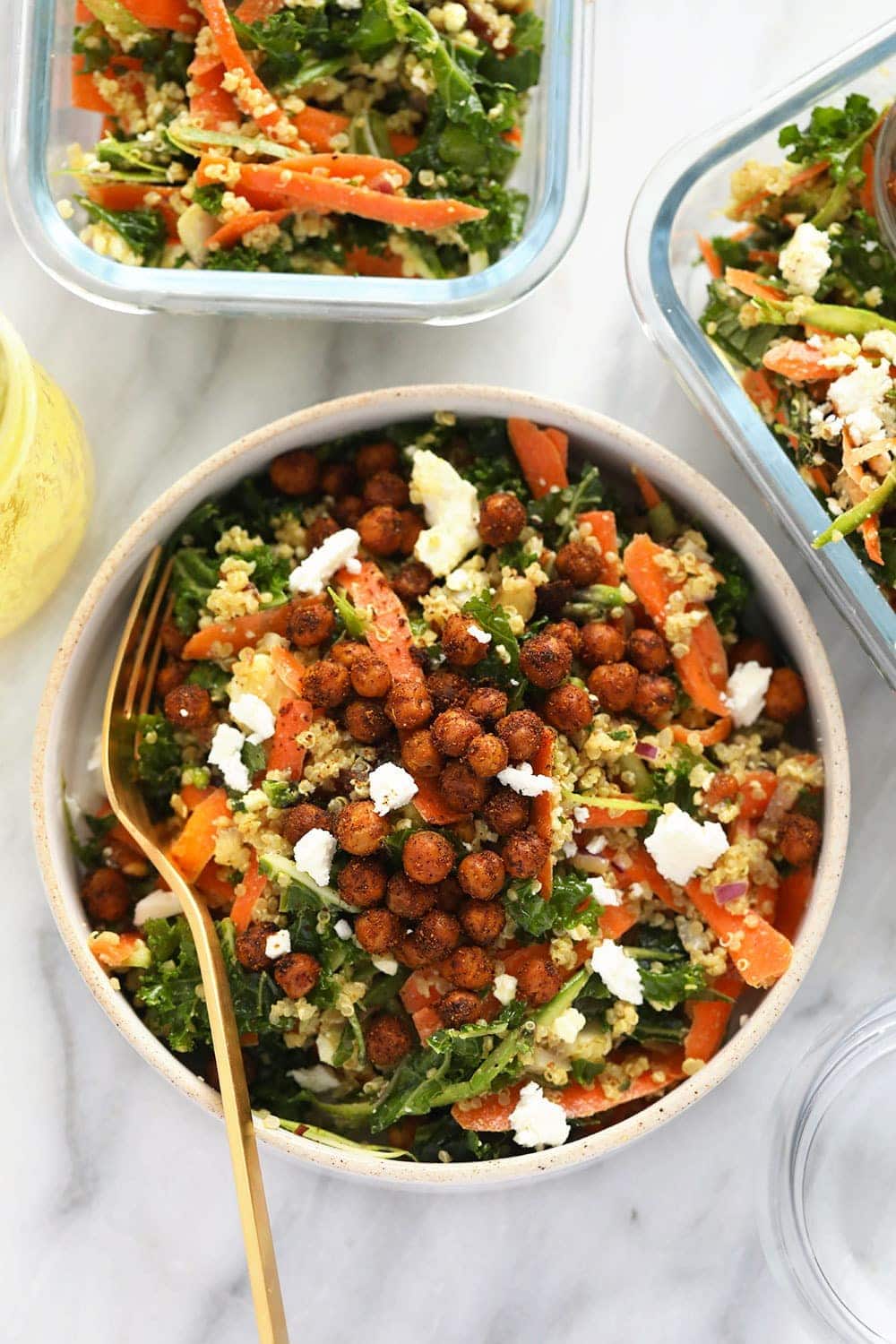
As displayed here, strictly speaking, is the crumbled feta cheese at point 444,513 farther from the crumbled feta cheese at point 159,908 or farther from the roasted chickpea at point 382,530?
the crumbled feta cheese at point 159,908

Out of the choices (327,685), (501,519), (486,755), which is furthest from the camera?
(501,519)

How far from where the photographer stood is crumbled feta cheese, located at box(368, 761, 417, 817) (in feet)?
4.94

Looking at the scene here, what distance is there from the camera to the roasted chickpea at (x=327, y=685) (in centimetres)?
157

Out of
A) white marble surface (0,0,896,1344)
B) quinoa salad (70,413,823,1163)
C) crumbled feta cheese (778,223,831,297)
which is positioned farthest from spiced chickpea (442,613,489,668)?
crumbled feta cheese (778,223,831,297)

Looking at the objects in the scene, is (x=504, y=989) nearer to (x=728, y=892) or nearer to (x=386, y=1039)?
(x=386, y=1039)

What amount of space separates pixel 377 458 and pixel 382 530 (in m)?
0.12

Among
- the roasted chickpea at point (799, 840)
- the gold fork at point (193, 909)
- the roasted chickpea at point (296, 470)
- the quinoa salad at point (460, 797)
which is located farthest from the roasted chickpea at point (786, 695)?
the gold fork at point (193, 909)

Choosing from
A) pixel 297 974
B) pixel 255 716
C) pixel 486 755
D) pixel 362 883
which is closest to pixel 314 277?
pixel 255 716

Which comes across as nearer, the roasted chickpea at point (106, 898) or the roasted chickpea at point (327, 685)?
the roasted chickpea at point (327, 685)

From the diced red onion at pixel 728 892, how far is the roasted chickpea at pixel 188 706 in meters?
0.70

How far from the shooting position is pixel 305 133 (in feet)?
5.68

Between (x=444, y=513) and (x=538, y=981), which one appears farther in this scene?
(x=444, y=513)

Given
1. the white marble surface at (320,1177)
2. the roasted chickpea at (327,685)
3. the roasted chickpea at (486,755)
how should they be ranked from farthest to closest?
the white marble surface at (320,1177)
the roasted chickpea at (327,685)
the roasted chickpea at (486,755)

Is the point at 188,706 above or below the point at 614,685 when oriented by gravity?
below
